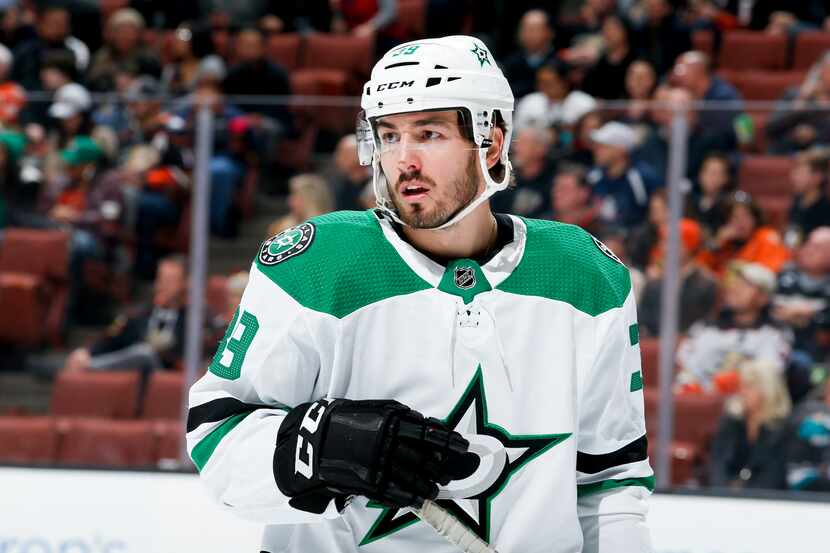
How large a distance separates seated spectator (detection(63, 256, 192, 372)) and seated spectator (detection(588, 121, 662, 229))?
49.1 inches

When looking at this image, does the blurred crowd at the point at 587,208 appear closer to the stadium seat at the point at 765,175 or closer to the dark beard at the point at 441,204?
the stadium seat at the point at 765,175

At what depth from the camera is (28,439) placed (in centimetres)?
411

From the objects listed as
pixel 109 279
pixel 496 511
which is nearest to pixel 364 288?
pixel 496 511

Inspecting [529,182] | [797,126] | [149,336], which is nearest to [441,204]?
[529,182]

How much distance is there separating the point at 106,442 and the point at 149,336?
33 cm

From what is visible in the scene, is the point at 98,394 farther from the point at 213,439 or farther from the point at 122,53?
the point at 122,53

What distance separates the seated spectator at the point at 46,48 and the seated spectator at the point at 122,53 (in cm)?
8

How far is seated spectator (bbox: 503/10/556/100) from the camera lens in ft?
18.6

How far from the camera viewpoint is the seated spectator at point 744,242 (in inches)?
155

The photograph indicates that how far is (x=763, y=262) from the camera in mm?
3949

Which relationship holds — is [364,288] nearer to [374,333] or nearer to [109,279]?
[374,333]

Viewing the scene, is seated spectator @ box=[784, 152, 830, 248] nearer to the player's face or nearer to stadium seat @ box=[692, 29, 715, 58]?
stadium seat @ box=[692, 29, 715, 58]

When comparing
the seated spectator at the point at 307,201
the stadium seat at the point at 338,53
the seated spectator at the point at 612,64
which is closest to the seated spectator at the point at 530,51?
the seated spectator at the point at 612,64

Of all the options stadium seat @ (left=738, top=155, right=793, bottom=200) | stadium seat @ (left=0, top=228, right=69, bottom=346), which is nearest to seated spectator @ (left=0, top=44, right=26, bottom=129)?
stadium seat @ (left=0, top=228, right=69, bottom=346)
